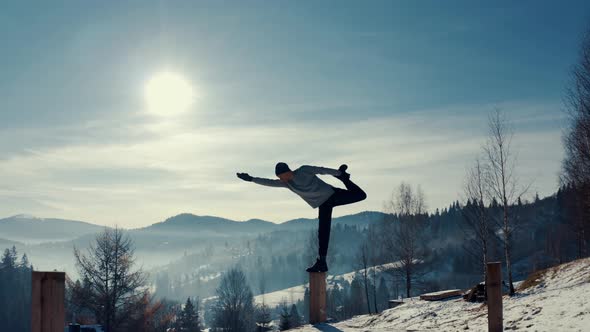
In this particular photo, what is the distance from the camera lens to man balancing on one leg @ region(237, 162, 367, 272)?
7352mm

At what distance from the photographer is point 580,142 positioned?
2456cm

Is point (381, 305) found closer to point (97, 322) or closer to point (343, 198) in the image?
point (97, 322)

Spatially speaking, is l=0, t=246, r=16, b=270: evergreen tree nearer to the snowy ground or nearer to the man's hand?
the snowy ground

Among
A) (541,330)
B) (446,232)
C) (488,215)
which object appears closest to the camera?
(541,330)

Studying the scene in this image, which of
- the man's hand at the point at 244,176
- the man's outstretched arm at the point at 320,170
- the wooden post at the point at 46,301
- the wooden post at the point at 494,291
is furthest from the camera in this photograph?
the man's hand at the point at 244,176

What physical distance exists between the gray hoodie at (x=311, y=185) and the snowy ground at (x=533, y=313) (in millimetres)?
1889

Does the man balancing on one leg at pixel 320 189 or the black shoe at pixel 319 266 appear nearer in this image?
the man balancing on one leg at pixel 320 189

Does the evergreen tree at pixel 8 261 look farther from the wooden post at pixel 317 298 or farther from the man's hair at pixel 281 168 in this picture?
the man's hair at pixel 281 168

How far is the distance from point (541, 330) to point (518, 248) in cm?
11558

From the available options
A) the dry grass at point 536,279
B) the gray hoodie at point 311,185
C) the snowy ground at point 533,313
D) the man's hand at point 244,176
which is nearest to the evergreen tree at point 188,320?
the snowy ground at point 533,313

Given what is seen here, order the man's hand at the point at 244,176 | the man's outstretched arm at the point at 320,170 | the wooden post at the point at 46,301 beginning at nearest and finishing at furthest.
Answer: the wooden post at the point at 46,301 → the man's outstretched arm at the point at 320,170 → the man's hand at the point at 244,176

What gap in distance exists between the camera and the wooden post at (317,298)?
752cm

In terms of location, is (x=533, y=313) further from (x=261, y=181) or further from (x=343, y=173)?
(x=261, y=181)

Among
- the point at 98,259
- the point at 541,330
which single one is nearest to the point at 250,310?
the point at 98,259
